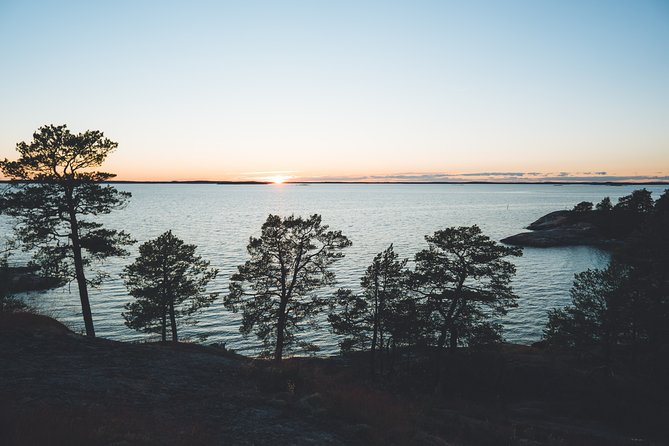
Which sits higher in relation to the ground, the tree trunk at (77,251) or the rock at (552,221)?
the tree trunk at (77,251)

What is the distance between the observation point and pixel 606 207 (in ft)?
395

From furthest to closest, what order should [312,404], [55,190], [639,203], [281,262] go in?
[639,203]
[281,262]
[55,190]
[312,404]

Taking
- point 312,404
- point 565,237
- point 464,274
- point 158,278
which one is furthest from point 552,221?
point 312,404

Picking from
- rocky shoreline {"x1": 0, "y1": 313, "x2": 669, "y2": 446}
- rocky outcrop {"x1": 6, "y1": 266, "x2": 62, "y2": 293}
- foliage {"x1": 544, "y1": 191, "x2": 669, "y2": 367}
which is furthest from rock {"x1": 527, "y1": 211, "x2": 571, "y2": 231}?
rocky outcrop {"x1": 6, "y1": 266, "x2": 62, "y2": 293}

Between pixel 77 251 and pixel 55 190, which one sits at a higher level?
pixel 55 190

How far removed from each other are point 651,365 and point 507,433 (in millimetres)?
19118

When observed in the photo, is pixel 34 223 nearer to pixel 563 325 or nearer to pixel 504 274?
pixel 504 274

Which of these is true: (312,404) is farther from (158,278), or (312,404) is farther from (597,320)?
(597,320)

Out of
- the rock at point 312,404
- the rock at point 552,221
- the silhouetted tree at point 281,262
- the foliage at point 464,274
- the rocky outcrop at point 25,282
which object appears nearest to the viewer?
the rock at point 312,404

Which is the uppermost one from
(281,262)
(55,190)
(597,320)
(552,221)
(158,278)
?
(55,190)

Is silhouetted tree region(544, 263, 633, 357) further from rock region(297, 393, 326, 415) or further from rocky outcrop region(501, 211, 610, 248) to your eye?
rocky outcrop region(501, 211, 610, 248)

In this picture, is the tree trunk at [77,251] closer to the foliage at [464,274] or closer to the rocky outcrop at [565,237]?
the foliage at [464,274]

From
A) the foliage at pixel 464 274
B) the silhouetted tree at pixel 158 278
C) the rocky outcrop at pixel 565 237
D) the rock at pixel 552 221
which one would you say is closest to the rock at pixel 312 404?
the foliage at pixel 464 274

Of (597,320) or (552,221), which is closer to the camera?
(597,320)
